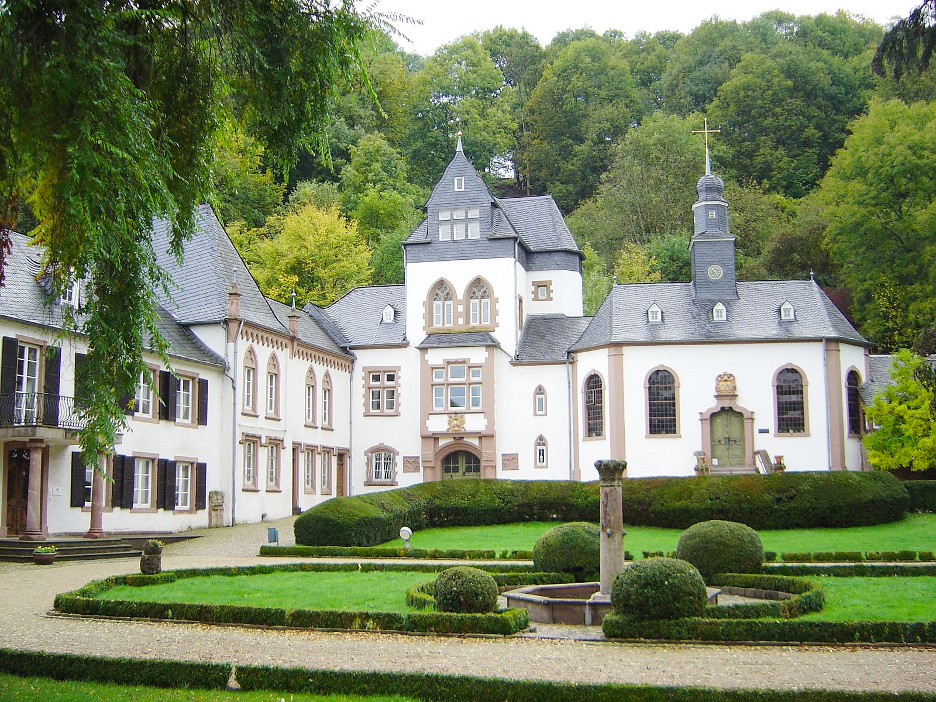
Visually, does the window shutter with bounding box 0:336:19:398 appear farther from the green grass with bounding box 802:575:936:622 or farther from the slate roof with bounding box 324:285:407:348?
the slate roof with bounding box 324:285:407:348

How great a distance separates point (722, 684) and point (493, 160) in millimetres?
71035

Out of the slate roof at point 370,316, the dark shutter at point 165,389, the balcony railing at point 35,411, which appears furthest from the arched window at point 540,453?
the balcony railing at point 35,411

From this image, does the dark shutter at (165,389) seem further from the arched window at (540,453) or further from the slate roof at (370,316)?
the arched window at (540,453)

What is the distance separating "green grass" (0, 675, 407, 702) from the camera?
1074cm

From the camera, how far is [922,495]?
3425cm

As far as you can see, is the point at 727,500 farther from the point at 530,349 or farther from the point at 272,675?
the point at 272,675

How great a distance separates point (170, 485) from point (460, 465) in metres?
14.0

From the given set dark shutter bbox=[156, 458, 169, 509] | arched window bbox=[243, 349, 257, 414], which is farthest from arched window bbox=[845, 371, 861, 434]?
dark shutter bbox=[156, 458, 169, 509]

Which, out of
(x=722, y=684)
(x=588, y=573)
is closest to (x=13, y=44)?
(x=722, y=684)

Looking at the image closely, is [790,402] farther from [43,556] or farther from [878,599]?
[43,556]

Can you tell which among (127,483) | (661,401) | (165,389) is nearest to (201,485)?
(165,389)

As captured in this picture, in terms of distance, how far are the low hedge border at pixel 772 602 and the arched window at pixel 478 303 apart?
82.5 ft

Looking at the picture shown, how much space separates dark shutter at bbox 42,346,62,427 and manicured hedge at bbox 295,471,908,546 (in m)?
7.61

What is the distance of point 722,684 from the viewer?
37.4ft
